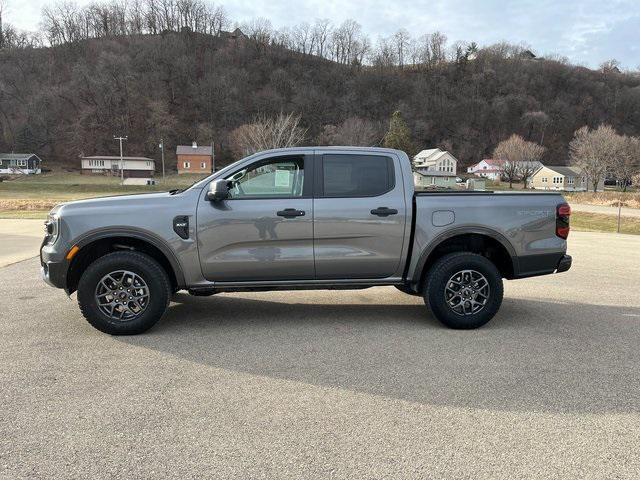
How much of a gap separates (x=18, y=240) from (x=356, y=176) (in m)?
11.6

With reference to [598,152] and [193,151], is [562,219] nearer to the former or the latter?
[598,152]

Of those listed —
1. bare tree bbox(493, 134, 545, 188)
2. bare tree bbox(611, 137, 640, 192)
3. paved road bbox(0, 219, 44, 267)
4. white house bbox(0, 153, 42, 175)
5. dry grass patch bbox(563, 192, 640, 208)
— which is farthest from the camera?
white house bbox(0, 153, 42, 175)

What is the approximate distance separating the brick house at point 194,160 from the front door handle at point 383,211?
9453 centimetres

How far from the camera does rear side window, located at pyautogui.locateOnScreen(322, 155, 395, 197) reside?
5320 millimetres

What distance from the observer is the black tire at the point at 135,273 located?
4945 mm

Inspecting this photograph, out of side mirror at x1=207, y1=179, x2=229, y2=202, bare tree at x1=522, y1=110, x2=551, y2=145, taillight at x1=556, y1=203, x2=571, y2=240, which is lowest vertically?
taillight at x1=556, y1=203, x2=571, y2=240

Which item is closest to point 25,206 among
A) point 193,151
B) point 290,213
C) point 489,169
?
point 290,213

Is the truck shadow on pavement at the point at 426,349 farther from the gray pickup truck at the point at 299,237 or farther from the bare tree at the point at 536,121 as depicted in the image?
the bare tree at the point at 536,121

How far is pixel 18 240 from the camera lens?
13227 mm

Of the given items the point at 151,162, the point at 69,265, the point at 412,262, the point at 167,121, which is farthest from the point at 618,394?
the point at 167,121

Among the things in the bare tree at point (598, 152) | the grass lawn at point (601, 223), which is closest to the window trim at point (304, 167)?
the grass lawn at point (601, 223)

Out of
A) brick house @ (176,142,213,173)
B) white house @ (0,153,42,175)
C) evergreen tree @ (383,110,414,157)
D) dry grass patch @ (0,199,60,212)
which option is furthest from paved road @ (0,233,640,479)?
white house @ (0,153,42,175)

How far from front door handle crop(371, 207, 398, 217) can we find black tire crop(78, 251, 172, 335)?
228cm

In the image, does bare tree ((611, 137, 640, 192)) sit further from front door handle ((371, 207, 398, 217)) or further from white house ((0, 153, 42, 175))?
white house ((0, 153, 42, 175))
